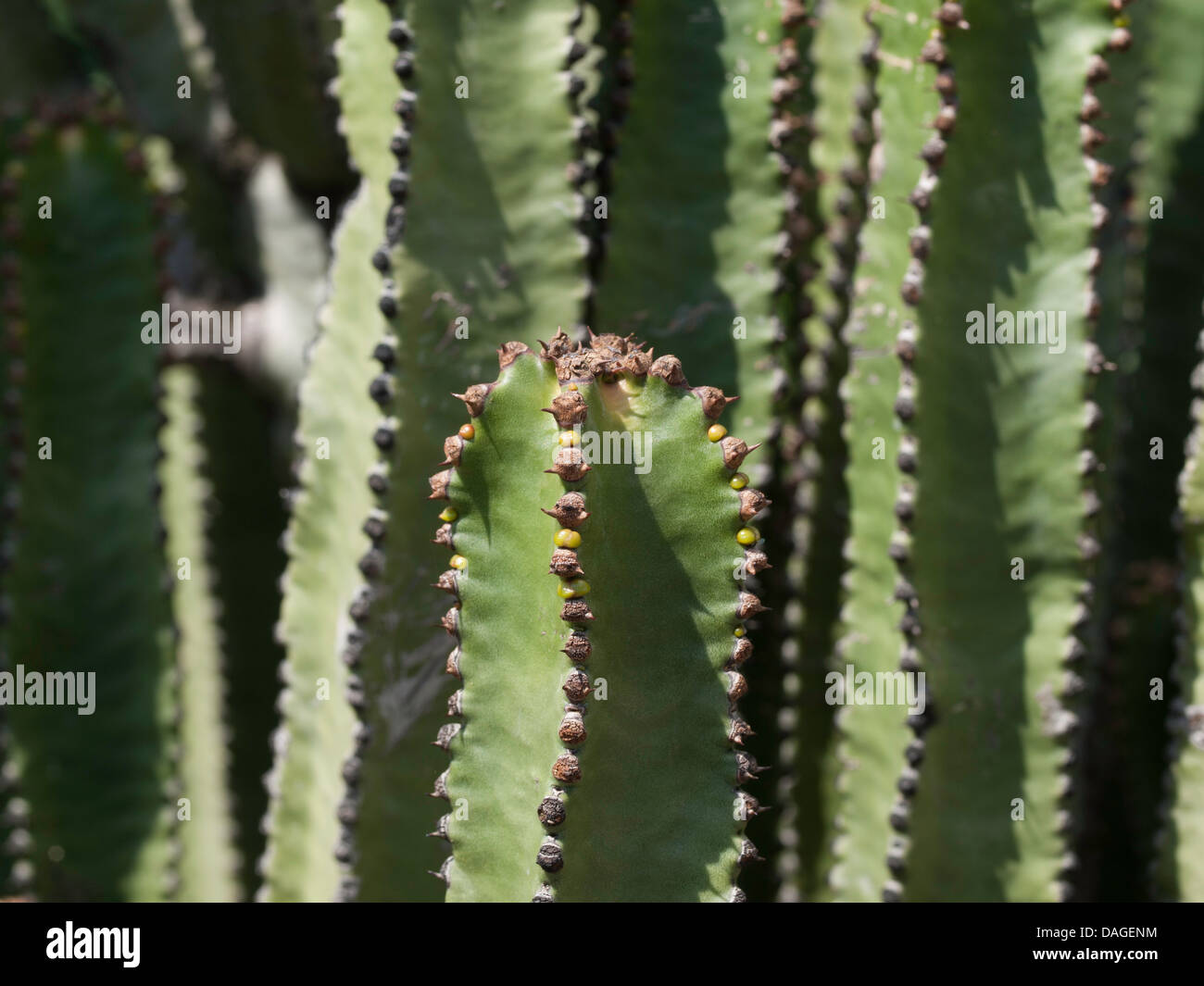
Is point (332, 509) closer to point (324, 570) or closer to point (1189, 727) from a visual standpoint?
point (324, 570)

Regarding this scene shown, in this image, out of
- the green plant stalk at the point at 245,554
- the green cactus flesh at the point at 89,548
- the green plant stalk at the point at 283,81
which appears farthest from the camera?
the green plant stalk at the point at 245,554

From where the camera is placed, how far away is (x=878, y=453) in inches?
81.4

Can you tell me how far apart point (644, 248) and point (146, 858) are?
1596 millimetres

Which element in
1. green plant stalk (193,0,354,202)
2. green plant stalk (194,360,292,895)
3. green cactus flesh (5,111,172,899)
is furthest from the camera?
green plant stalk (194,360,292,895)

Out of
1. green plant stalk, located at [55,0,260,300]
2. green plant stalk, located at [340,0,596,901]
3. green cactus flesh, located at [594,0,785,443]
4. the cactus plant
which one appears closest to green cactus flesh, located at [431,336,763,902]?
the cactus plant

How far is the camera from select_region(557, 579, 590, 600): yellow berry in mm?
1396

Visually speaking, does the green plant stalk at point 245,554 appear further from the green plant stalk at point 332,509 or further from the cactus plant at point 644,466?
the green plant stalk at point 332,509

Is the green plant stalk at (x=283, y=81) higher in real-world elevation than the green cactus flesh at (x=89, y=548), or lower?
higher

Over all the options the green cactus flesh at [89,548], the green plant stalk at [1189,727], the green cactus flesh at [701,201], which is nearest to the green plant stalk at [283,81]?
the green cactus flesh at [89,548]

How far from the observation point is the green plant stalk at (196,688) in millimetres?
2703

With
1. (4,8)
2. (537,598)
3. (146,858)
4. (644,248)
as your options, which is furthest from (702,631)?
(4,8)

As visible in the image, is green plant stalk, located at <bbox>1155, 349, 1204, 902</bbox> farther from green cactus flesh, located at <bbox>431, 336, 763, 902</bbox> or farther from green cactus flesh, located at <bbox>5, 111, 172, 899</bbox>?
green cactus flesh, located at <bbox>5, 111, 172, 899</bbox>

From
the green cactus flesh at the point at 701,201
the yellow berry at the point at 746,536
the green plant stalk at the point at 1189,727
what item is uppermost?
the green cactus flesh at the point at 701,201
